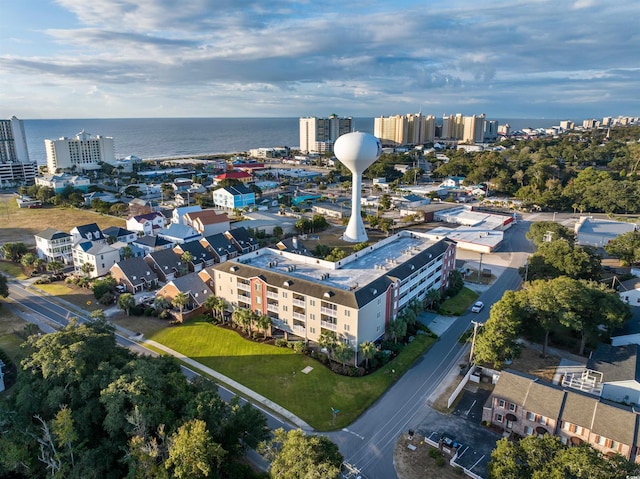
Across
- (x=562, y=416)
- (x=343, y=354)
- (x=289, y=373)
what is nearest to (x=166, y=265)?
(x=289, y=373)

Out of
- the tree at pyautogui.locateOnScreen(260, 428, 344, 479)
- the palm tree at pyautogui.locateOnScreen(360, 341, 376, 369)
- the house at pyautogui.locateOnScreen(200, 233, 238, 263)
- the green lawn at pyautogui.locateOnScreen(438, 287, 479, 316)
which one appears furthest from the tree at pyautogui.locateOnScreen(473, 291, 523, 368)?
the house at pyautogui.locateOnScreen(200, 233, 238, 263)

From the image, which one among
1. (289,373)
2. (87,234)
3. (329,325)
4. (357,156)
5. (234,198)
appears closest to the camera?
(289,373)

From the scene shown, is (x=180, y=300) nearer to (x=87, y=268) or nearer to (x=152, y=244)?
(x=87, y=268)

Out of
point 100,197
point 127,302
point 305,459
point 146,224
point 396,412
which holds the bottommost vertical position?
point 396,412

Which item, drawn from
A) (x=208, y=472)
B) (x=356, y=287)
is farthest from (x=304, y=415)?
(x=356, y=287)

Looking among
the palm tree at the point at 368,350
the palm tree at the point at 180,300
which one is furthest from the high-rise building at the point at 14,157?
the palm tree at the point at 368,350

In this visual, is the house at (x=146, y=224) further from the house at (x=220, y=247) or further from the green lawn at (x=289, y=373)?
the green lawn at (x=289, y=373)

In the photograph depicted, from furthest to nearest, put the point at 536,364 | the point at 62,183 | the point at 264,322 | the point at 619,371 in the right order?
the point at 62,183 → the point at 264,322 → the point at 536,364 → the point at 619,371
